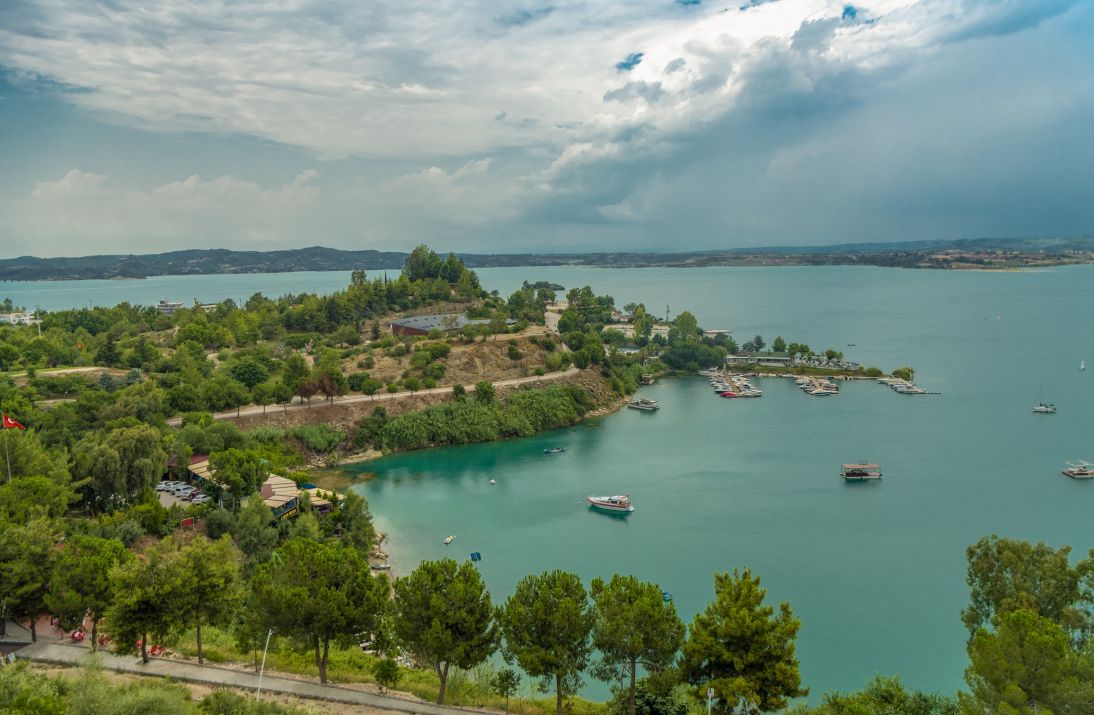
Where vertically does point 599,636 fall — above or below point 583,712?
above

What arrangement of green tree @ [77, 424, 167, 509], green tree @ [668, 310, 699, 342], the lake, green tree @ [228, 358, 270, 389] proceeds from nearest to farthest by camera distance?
1. the lake
2. green tree @ [77, 424, 167, 509]
3. green tree @ [228, 358, 270, 389]
4. green tree @ [668, 310, 699, 342]

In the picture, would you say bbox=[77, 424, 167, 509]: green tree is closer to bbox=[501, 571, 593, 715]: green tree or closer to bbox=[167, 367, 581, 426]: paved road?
bbox=[167, 367, 581, 426]: paved road

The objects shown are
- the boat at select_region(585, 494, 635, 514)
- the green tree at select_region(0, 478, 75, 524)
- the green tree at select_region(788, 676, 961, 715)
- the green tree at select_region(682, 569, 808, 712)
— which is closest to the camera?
the green tree at select_region(682, 569, 808, 712)

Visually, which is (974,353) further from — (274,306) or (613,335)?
(274,306)

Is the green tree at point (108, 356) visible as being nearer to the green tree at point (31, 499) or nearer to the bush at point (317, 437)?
the bush at point (317, 437)

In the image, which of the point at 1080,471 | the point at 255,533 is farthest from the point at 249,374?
the point at 1080,471

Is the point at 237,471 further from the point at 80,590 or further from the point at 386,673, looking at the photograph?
the point at 386,673

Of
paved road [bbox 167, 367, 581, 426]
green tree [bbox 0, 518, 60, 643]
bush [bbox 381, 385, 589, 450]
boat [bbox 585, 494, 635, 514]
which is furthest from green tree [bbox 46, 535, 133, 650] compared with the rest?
bush [bbox 381, 385, 589, 450]

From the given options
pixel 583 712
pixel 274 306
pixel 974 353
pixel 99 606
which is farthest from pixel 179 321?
pixel 974 353
